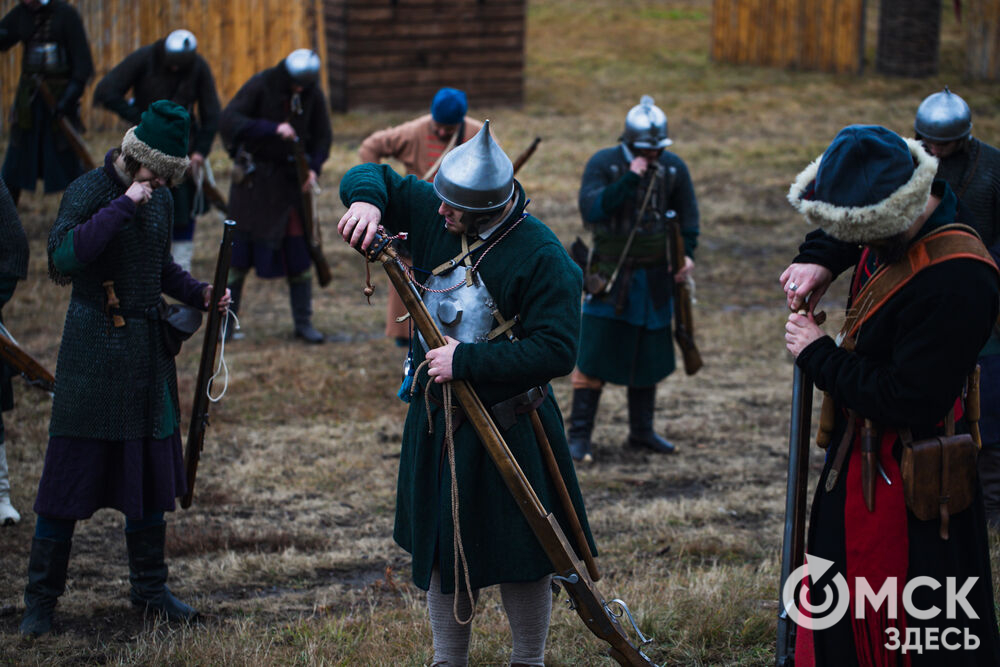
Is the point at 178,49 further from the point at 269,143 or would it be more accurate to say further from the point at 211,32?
the point at 211,32

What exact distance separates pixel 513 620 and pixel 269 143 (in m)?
5.18

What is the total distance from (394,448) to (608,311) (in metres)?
1.53

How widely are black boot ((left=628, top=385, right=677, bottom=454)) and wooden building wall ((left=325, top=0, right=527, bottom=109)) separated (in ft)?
35.3

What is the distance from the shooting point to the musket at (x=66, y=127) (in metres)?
8.02

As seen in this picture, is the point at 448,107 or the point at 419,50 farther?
the point at 419,50

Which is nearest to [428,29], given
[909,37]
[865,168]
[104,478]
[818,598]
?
[909,37]

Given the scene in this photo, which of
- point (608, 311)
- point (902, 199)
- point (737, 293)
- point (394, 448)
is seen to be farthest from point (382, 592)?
point (737, 293)

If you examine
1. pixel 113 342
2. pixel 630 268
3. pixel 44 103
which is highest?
pixel 44 103

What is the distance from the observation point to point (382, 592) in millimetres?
4637

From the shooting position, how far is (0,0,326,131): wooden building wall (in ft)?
43.2

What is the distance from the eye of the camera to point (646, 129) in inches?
233

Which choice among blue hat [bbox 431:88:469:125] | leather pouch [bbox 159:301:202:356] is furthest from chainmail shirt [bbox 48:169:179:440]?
blue hat [bbox 431:88:469:125]

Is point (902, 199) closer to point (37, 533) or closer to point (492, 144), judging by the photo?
point (492, 144)

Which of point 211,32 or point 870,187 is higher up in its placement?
point 211,32
